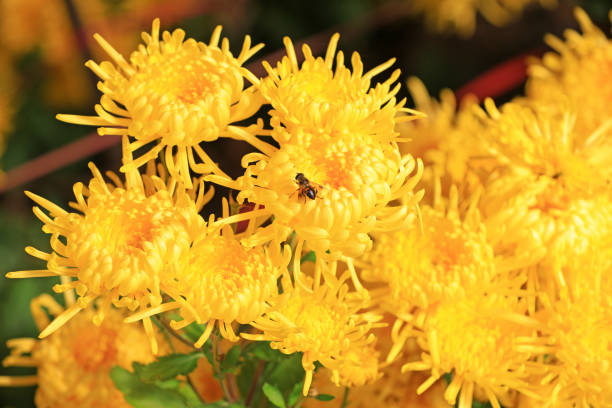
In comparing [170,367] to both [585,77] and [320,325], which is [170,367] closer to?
[320,325]

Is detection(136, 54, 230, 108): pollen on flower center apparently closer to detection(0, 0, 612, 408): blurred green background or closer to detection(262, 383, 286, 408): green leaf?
detection(262, 383, 286, 408): green leaf

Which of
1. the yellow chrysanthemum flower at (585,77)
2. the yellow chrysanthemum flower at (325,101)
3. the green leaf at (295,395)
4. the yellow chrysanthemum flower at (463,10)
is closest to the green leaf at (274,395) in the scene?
the green leaf at (295,395)

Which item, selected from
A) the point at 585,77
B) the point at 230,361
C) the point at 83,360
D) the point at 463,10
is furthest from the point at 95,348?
the point at 463,10

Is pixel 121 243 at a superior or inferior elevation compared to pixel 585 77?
superior

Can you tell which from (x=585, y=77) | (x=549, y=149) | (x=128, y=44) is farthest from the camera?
(x=128, y=44)

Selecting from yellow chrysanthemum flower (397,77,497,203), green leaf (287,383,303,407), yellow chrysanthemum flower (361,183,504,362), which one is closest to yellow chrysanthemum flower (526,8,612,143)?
yellow chrysanthemum flower (397,77,497,203)

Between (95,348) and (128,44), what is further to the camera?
(128,44)

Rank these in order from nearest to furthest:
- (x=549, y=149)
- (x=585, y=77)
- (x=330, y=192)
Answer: (x=330, y=192) < (x=549, y=149) < (x=585, y=77)

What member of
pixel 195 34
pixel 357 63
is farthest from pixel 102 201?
pixel 195 34
